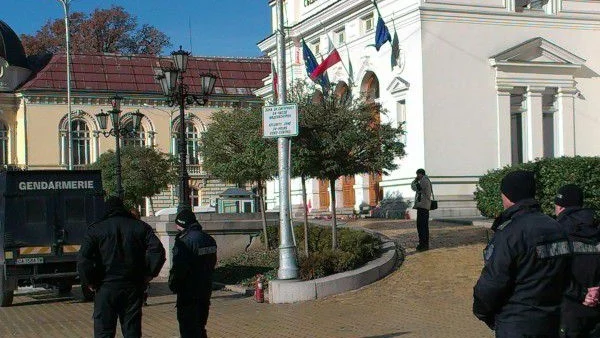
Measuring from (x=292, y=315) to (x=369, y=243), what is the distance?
4.56 m

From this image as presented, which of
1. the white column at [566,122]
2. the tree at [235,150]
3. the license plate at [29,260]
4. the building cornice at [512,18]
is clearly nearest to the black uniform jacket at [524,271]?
the license plate at [29,260]

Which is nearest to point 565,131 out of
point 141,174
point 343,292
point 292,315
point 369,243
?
point 369,243

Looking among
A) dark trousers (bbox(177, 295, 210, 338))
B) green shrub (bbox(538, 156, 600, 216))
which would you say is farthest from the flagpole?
green shrub (bbox(538, 156, 600, 216))

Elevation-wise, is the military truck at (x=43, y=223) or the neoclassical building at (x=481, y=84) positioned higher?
the neoclassical building at (x=481, y=84)

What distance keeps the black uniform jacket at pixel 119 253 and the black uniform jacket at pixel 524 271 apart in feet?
13.4

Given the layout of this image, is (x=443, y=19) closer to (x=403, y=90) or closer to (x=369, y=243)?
(x=403, y=90)

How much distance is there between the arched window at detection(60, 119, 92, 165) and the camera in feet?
201

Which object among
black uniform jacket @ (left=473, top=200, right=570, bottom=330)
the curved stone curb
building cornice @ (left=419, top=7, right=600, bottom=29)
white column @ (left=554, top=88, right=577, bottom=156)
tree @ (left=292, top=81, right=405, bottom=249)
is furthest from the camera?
white column @ (left=554, top=88, right=577, bottom=156)

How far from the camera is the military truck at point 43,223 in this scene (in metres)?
16.7

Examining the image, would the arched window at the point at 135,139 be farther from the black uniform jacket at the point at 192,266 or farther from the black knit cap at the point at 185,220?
the black uniform jacket at the point at 192,266

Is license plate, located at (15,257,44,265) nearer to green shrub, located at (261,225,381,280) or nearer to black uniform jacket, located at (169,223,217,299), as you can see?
green shrub, located at (261,225,381,280)

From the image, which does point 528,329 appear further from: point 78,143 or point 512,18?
point 78,143

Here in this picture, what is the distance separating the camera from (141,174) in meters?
47.6

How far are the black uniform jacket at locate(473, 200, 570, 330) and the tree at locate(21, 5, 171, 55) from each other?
63767 millimetres
